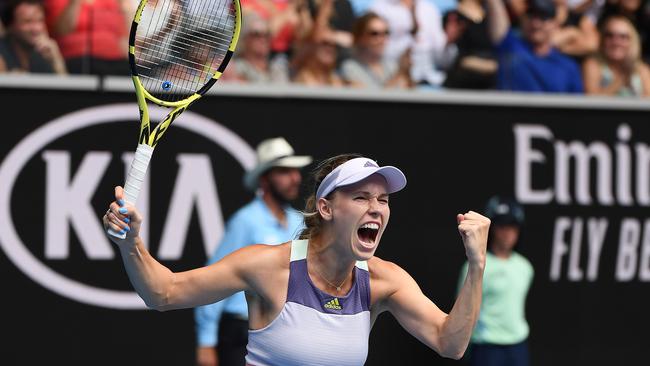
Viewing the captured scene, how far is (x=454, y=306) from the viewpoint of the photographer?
13.8ft

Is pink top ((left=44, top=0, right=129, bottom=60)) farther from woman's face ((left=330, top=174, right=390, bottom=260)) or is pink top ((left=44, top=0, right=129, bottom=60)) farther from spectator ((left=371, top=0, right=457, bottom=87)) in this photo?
woman's face ((left=330, top=174, right=390, bottom=260))

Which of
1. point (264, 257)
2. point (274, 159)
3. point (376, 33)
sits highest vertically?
point (376, 33)

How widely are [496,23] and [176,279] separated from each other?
4.99 metres

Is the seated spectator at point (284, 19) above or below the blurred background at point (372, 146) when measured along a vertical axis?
above

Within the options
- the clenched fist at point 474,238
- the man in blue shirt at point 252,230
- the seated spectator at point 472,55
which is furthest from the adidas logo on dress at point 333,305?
the seated spectator at point 472,55

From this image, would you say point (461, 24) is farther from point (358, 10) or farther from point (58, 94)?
point (58, 94)

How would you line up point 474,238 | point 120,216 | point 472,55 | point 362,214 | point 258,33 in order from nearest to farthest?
point 120,216 → point 474,238 → point 362,214 → point 258,33 → point 472,55

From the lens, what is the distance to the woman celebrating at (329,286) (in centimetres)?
410

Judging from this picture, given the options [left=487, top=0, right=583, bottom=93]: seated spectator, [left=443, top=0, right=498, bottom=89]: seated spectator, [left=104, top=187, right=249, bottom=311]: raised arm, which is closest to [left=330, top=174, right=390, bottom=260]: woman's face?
[left=104, top=187, right=249, bottom=311]: raised arm

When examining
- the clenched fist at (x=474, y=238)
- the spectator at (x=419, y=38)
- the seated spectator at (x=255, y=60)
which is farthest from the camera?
the spectator at (x=419, y=38)

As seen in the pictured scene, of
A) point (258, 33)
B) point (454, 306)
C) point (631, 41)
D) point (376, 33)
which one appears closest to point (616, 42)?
point (631, 41)

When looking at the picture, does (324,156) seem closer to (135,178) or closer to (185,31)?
(185,31)

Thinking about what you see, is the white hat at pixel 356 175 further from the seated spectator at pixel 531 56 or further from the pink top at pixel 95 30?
the seated spectator at pixel 531 56

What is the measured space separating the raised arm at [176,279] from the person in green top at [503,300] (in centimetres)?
390
